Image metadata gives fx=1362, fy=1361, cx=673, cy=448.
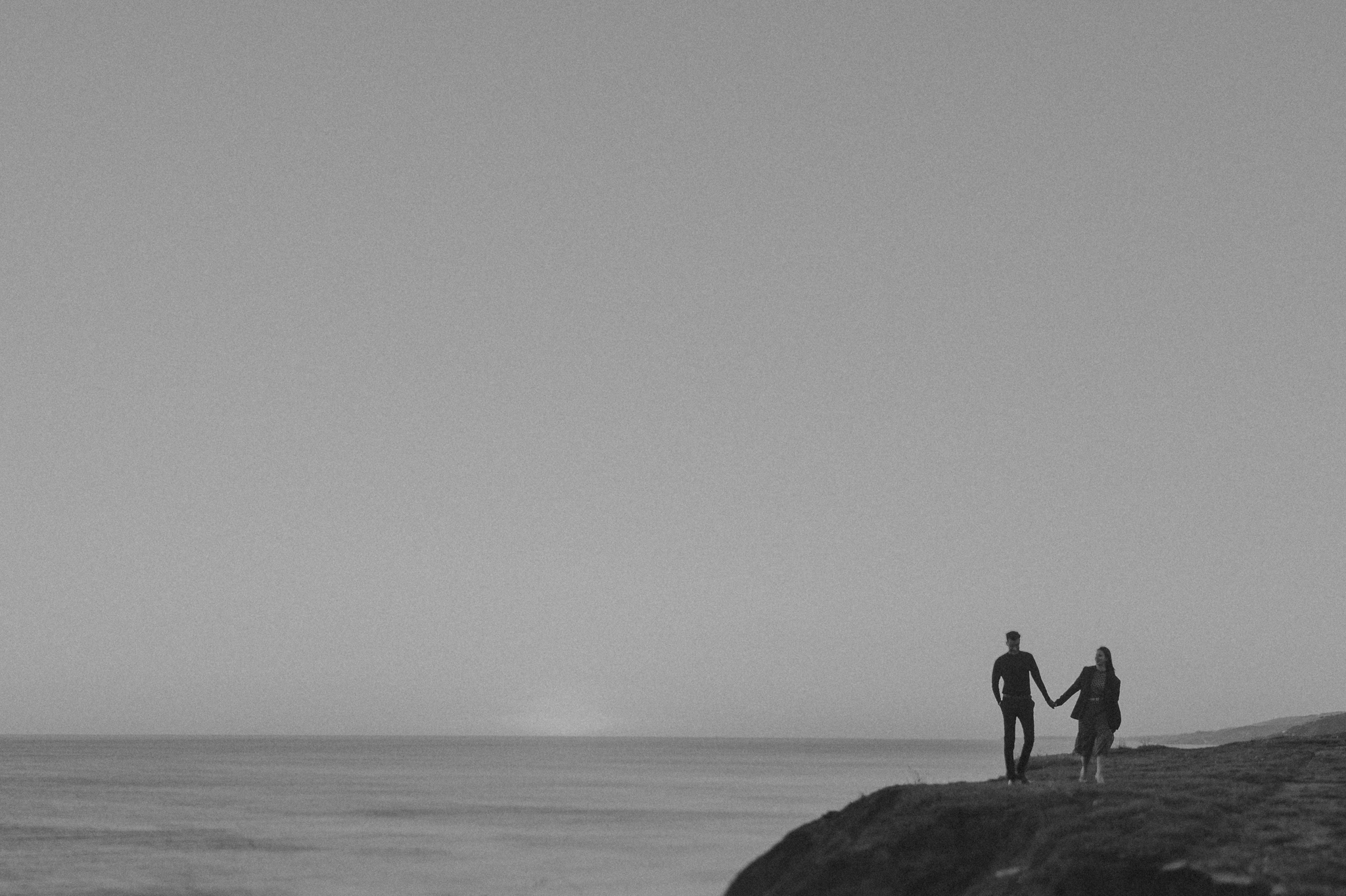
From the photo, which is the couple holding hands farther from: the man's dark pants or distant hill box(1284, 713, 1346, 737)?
distant hill box(1284, 713, 1346, 737)

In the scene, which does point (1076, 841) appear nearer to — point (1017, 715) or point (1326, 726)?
point (1017, 715)

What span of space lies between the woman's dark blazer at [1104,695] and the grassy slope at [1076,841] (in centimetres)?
118

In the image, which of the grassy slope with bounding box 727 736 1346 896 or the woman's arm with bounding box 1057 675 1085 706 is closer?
the grassy slope with bounding box 727 736 1346 896

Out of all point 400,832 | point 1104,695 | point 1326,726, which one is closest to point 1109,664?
point 1104,695

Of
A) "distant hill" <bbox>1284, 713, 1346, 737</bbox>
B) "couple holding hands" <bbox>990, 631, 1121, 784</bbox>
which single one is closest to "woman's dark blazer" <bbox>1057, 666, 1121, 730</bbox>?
"couple holding hands" <bbox>990, 631, 1121, 784</bbox>

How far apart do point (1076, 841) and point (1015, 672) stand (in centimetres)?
589


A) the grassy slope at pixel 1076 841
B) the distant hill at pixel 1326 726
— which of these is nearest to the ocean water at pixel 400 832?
the grassy slope at pixel 1076 841

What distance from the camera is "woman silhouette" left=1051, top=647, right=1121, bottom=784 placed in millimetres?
22688

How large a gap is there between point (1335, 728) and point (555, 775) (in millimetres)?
67827

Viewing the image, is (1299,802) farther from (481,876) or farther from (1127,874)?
(481,876)

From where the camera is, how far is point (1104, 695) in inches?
896

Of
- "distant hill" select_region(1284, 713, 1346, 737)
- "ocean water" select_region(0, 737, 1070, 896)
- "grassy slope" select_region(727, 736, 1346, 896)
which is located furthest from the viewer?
"distant hill" select_region(1284, 713, 1346, 737)

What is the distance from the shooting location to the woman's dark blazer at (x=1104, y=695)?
2272cm

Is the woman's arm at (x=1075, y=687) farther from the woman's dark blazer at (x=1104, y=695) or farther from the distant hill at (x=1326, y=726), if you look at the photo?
the distant hill at (x=1326, y=726)
